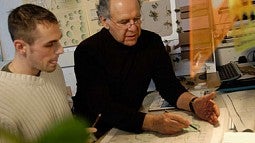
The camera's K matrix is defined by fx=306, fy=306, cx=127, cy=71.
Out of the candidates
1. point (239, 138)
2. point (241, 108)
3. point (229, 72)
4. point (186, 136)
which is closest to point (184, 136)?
point (186, 136)

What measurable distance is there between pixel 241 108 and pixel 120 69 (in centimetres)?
58

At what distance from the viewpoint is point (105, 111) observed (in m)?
1.28

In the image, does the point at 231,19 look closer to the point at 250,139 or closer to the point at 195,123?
the point at 195,123

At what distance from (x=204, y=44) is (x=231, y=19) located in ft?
0.74

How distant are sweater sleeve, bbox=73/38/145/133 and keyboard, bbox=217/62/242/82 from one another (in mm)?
574

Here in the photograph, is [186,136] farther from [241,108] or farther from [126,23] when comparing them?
[126,23]

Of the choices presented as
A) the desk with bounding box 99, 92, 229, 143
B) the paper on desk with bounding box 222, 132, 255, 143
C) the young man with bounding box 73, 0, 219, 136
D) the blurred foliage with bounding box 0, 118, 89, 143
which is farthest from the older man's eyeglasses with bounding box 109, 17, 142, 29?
the blurred foliage with bounding box 0, 118, 89, 143

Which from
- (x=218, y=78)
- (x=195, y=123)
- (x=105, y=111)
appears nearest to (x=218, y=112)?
(x=195, y=123)

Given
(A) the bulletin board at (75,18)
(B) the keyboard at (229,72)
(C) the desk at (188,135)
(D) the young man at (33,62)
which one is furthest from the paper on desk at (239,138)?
(A) the bulletin board at (75,18)

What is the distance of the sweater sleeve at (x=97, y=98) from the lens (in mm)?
1215

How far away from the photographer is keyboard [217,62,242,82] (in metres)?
1.62

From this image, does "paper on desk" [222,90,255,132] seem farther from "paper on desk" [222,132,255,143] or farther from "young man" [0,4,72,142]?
"young man" [0,4,72,142]

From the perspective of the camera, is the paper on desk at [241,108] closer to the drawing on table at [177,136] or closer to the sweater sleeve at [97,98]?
the drawing on table at [177,136]

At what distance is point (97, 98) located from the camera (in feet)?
4.32
